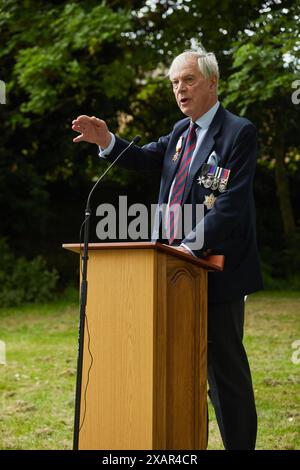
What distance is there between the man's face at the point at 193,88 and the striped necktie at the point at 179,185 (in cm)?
13

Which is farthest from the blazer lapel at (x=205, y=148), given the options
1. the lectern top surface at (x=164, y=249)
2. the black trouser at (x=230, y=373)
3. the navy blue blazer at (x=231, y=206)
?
the black trouser at (x=230, y=373)

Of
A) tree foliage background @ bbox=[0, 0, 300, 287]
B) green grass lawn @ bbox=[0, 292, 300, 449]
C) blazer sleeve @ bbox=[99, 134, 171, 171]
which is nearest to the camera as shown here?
blazer sleeve @ bbox=[99, 134, 171, 171]

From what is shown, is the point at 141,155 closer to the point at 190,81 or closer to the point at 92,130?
the point at 92,130

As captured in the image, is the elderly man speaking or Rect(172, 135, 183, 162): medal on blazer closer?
the elderly man speaking

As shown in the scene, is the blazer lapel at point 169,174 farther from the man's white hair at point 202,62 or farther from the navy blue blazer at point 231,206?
the man's white hair at point 202,62

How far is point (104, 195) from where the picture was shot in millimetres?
15148

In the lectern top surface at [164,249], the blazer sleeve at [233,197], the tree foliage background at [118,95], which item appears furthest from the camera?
the tree foliage background at [118,95]

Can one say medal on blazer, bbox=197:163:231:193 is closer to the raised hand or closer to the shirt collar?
the shirt collar

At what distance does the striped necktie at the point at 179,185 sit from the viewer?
336 centimetres

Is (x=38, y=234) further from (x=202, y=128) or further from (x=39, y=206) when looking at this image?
(x=202, y=128)

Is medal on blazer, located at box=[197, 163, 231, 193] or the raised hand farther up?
the raised hand

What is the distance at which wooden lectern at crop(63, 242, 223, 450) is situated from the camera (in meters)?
2.90

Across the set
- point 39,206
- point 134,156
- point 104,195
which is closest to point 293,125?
point 104,195

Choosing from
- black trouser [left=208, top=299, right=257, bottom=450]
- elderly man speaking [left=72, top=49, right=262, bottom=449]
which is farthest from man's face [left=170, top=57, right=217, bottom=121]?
black trouser [left=208, top=299, right=257, bottom=450]
